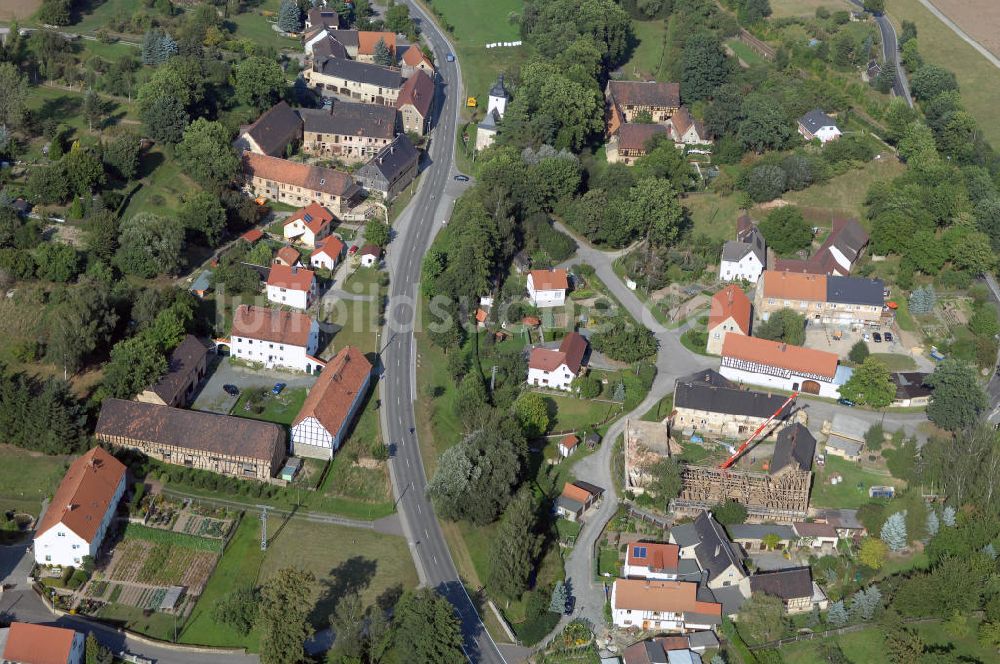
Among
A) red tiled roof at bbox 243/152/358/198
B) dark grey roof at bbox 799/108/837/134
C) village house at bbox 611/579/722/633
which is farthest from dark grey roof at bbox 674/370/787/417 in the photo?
dark grey roof at bbox 799/108/837/134

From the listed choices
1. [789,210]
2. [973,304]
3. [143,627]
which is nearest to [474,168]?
[789,210]

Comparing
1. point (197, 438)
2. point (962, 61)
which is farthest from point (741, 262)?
point (962, 61)

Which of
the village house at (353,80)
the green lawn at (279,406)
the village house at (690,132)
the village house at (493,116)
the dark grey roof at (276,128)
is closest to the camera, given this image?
the green lawn at (279,406)

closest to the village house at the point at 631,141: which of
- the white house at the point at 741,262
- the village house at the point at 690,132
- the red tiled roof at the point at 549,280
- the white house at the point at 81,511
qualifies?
the village house at the point at 690,132

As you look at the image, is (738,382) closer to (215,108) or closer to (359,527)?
(359,527)

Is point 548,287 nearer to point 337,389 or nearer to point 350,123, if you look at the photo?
point 337,389

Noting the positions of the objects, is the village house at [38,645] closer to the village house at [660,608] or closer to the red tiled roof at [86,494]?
the red tiled roof at [86,494]

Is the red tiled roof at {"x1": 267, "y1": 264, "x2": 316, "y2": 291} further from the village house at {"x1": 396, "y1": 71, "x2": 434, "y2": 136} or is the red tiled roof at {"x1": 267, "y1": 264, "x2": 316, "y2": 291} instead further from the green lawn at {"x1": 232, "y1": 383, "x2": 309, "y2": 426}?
the village house at {"x1": 396, "y1": 71, "x2": 434, "y2": 136}
